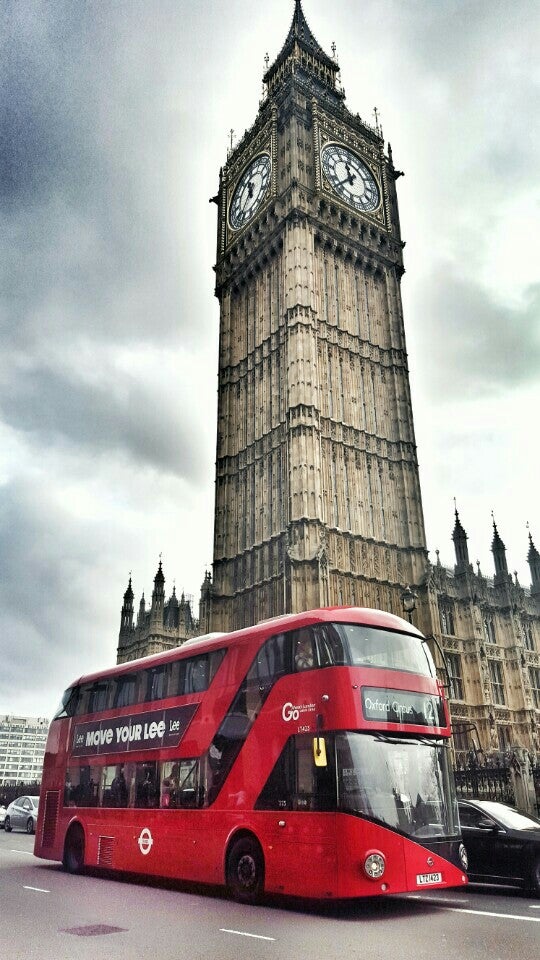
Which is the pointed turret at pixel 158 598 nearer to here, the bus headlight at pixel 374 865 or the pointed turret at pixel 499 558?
the pointed turret at pixel 499 558

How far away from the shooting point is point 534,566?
57594 millimetres

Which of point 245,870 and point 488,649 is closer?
point 245,870

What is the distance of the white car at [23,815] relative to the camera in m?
28.0

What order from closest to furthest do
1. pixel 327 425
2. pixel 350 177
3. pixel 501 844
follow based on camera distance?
1. pixel 501 844
2. pixel 327 425
3. pixel 350 177

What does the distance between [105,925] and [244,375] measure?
133 ft

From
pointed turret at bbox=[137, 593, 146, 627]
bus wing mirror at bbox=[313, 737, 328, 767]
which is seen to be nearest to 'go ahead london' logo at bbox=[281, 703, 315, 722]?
bus wing mirror at bbox=[313, 737, 328, 767]

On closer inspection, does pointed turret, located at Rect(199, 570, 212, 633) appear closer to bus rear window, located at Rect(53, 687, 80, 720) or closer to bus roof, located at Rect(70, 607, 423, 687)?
bus rear window, located at Rect(53, 687, 80, 720)

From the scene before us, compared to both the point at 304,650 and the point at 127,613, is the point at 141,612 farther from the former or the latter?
the point at 304,650

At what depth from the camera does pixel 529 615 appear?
53.9m

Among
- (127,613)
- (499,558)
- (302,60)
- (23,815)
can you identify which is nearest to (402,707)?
(23,815)

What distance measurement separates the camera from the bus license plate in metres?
9.42

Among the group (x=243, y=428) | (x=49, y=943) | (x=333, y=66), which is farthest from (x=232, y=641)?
(x=333, y=66)

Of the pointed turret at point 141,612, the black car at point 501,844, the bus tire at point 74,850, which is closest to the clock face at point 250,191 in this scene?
the pointed turret at point 141,612

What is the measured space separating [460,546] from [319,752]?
44.1 metres
